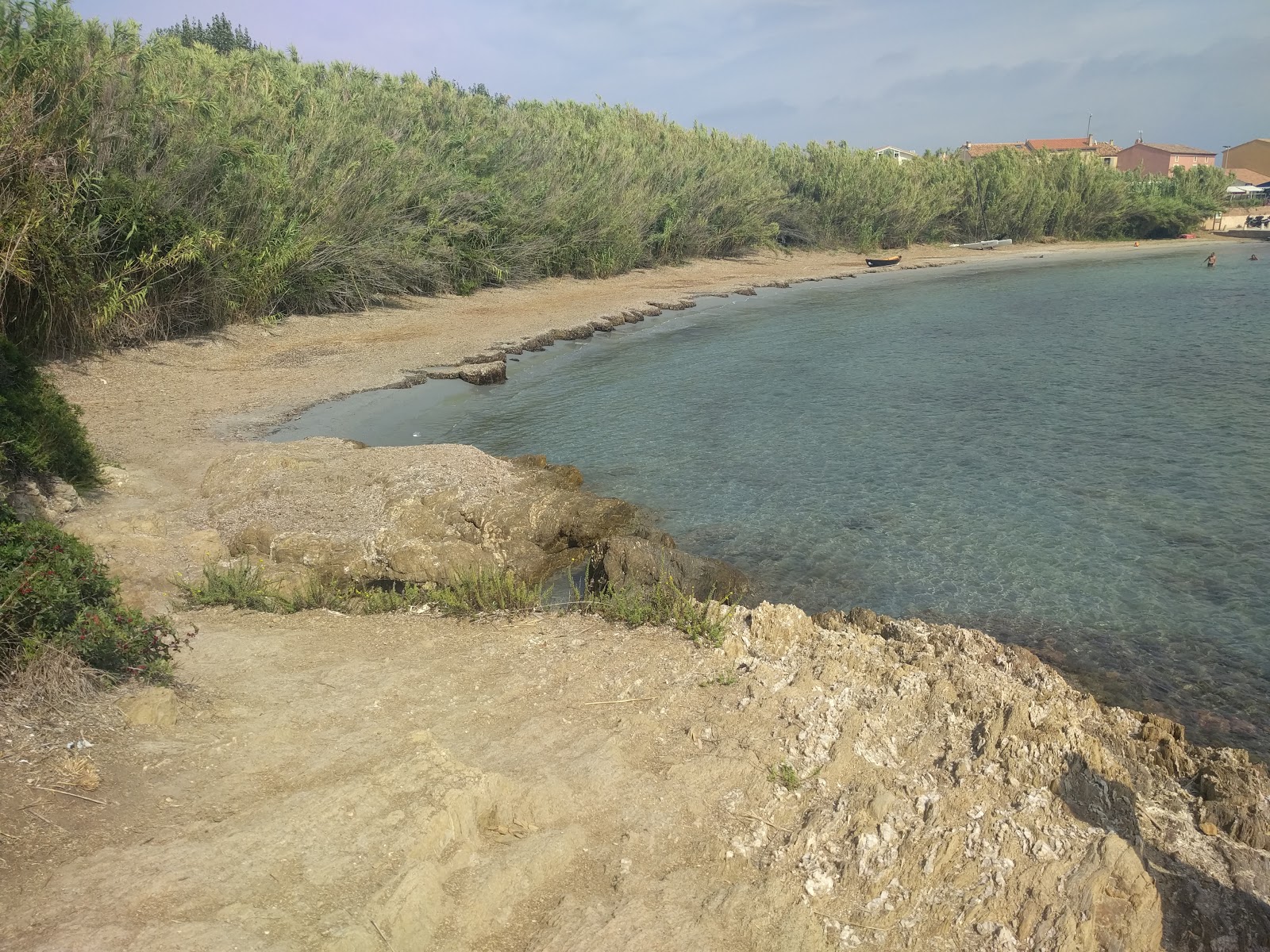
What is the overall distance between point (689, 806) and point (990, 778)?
5.07 feet

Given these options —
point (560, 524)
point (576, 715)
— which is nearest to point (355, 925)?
point (576, 715)

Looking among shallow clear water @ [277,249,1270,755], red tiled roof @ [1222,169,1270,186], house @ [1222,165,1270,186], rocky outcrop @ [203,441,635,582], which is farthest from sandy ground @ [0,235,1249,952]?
red tiled roof @ [1222,169,1270,186]

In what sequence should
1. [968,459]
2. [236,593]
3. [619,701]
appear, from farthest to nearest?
[968,459] < [236,593] < [619,701]

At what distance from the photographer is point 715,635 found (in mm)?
6344

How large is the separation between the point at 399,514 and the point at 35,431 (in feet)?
11.4

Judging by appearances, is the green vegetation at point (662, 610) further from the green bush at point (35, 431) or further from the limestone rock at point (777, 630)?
the green bush at point (35, 431)

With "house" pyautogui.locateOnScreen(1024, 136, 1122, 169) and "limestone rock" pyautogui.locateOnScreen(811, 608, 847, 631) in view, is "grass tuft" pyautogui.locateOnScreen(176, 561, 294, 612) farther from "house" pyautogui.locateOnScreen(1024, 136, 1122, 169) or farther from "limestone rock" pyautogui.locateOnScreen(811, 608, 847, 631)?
"house" pyautogui.locateOnScreen(1024, 136, 1122, 169)

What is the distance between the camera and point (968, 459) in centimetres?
1269

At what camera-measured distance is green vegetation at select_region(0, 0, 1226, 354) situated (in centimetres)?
1378

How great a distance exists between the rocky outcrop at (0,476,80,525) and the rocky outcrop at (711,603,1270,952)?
6.40 m

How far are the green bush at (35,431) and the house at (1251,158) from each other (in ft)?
318

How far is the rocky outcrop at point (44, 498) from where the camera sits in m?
7.98

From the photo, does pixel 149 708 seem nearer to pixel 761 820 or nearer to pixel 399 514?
pixel 761 820

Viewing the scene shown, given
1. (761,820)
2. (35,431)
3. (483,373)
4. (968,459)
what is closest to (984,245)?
(483,373)
